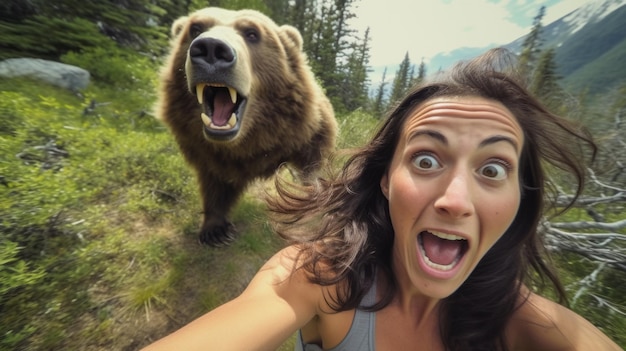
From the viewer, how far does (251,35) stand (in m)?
2.91

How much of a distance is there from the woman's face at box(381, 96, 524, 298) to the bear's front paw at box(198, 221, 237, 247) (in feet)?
8.36

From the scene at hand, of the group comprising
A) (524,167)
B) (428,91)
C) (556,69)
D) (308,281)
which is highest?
(556,69)

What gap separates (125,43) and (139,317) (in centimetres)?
841

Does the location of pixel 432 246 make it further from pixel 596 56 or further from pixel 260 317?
pixel 596 56

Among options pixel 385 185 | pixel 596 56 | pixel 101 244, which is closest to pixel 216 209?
pixel 101 244

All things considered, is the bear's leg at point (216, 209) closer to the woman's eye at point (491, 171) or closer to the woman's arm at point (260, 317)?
the woman's arm at point (260, 317)

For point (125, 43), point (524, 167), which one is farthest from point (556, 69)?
point (125, 43)

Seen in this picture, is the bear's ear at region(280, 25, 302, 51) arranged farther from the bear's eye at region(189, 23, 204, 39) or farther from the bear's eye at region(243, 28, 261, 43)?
the bear's eye at region(189, 23, 204, 39)

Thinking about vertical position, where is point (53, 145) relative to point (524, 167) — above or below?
below

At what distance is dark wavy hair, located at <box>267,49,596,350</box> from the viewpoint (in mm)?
1413

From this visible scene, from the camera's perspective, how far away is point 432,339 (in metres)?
1.58

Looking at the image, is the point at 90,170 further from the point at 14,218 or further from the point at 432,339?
the point at 432,339

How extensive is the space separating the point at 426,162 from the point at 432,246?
384 mm

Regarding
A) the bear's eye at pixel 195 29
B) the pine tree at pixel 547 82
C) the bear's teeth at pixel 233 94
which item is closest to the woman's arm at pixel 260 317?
the bear's teeth at pixel 233 94
